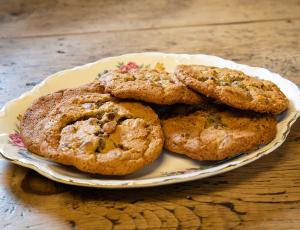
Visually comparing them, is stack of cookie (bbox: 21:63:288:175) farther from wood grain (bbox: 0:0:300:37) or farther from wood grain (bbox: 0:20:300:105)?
wood grain (bbox: 0:0:300:37)

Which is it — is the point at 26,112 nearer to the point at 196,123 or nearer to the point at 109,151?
the point at 109,151

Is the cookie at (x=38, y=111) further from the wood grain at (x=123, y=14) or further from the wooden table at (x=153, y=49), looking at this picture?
the wood grain at (x=123, y=14)

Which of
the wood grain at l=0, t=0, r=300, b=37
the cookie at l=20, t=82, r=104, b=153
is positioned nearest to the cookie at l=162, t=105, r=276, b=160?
the cookie at l=20, t=82, r=104, b=153


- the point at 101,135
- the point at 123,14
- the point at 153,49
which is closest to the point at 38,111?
the point at 101,135

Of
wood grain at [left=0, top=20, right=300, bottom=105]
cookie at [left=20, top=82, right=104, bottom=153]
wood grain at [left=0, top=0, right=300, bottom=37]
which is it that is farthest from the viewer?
wood grain at [left=0, top=0, right=300, bottom=37]

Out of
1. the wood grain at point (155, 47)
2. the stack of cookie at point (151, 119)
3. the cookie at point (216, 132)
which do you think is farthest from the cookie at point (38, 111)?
the wood grain at point (155, 47)

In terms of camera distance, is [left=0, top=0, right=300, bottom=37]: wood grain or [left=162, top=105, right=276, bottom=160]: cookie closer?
[left=162, top=105, right=276, bottom=160]: cookie
